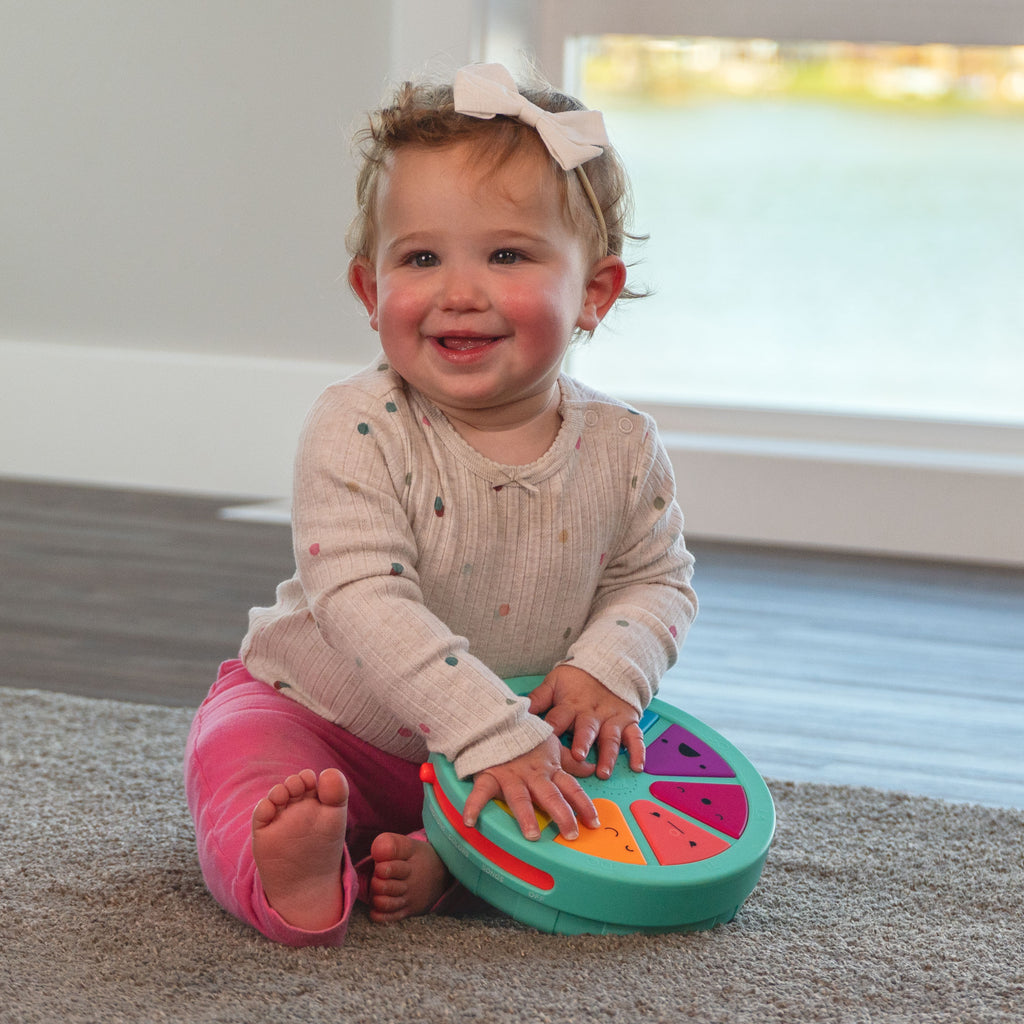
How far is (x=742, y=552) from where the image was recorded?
6.68 feet

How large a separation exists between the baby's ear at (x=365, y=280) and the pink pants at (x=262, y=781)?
300mm

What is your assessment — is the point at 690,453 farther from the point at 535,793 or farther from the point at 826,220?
the point at 535,793

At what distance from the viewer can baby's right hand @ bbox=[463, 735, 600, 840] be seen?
0.81m

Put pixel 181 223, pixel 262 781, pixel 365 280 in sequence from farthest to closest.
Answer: pixel 181 223 < pixel 365 280 < pixel 262 781

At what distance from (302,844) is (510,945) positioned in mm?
145

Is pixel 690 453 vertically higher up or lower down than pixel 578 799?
lower down

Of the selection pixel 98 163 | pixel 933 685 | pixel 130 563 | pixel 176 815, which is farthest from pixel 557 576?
pixel 98 163

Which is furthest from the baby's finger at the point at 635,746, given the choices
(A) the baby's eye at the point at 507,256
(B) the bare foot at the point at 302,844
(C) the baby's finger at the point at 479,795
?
(A) the baby's eye at the point at 507,256

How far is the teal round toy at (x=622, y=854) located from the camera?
2.59 feet

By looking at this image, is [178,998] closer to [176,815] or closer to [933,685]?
[176,815]

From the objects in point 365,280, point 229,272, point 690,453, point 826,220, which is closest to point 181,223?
point 229,272

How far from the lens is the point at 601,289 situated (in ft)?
3.32

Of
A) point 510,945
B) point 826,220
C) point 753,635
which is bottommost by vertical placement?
point 753,635

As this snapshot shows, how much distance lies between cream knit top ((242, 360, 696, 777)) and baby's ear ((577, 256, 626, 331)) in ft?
0.20
